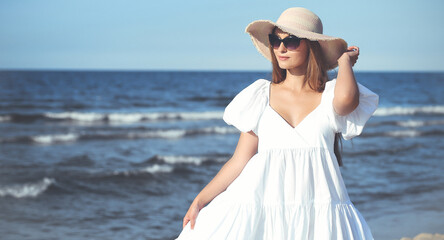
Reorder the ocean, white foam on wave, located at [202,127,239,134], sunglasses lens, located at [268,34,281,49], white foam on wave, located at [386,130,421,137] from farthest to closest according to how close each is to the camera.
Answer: white foam on wave, located at [202,127,239,134] < white foam on wave, located at [386,130,421,137] < the ocean < sunglasses lens, located at [268,34,281,49]

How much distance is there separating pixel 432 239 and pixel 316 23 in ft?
12.8

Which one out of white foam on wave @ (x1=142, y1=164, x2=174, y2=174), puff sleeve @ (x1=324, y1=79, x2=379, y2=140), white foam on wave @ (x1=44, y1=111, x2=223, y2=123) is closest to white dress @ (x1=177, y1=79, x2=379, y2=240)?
puff sleeve @ (x1=324, y1=79, x2=379, y2=140)

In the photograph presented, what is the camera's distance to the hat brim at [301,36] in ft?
7.93

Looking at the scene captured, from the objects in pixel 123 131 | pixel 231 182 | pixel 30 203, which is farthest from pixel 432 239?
pixel 123 131

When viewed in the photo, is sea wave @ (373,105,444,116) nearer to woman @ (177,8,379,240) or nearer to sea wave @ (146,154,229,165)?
sea wave @ (146,154,229,165)

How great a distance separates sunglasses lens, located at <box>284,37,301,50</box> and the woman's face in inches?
0.6

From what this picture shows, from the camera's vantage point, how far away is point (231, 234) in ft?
7.59

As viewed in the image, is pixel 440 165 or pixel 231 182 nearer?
pixel 231 182

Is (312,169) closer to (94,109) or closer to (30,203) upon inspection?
(30,203)

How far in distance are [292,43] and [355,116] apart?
44cm

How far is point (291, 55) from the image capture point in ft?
8.25

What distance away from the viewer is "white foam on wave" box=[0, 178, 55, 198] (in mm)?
8500

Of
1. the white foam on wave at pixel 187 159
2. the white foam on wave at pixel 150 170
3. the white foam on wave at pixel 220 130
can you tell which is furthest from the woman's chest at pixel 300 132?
the white foam on wave at pixel 220 130

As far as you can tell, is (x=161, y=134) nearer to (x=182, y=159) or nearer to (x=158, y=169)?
(x=182, y=159)
